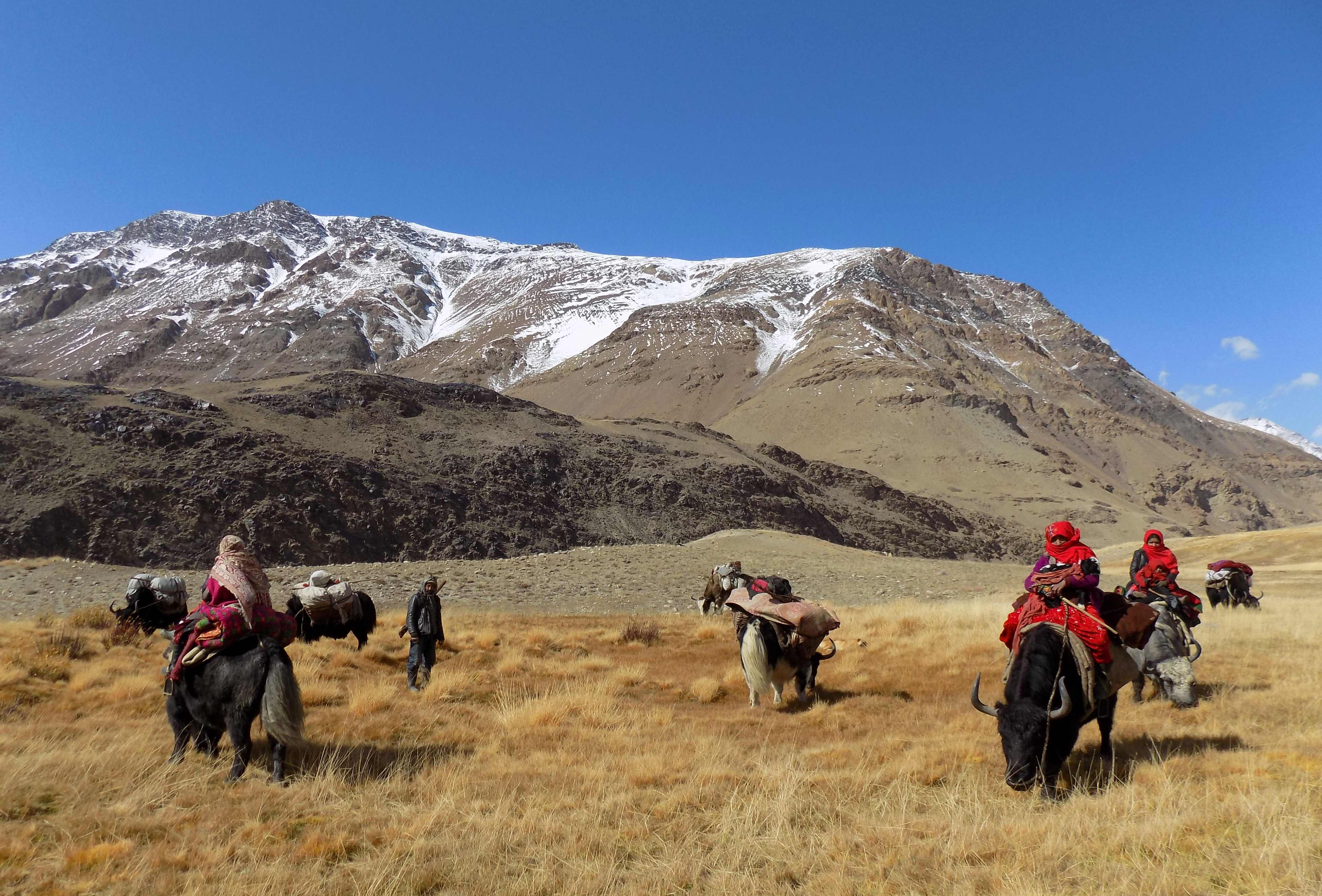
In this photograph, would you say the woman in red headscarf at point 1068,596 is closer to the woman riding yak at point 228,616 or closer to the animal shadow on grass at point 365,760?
the animal shadow on grass at point 365,760

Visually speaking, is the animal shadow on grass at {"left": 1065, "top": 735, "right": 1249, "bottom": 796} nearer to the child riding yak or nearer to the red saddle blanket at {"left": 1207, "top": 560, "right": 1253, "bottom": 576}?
the child riding yak

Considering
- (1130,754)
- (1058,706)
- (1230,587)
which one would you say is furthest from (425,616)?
(1230,587)

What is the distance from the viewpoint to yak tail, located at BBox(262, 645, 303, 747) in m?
5.18

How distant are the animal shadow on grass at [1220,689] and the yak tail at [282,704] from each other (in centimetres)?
855

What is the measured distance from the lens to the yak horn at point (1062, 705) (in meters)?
4.88

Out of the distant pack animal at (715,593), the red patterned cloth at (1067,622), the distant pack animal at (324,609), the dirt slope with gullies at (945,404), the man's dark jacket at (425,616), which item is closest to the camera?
the red patterned cloth at (1067,622)

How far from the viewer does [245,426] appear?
4688 centimetres

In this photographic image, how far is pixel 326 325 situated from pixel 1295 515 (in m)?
179

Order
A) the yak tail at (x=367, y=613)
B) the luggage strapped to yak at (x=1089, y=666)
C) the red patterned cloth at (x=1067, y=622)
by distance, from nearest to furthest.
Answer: the luggage strapped to yak at (x=1089, y=666) < the red patterned cloth at (x=1067, y=622) < the yak tail at (x=367, y=613)

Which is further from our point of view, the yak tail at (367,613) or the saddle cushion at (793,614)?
the yak tail at (367,613)

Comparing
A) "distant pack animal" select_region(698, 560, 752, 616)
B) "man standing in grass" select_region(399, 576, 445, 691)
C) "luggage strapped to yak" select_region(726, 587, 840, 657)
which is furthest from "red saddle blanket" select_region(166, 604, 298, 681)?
"distant pack animal" select_region(698, 560, 752, 616)

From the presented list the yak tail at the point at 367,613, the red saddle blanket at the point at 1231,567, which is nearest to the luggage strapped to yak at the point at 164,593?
the yak tail at the point at 367,613

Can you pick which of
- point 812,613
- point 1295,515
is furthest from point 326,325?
point 1295,515

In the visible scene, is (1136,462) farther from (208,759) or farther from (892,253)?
(208,759)
